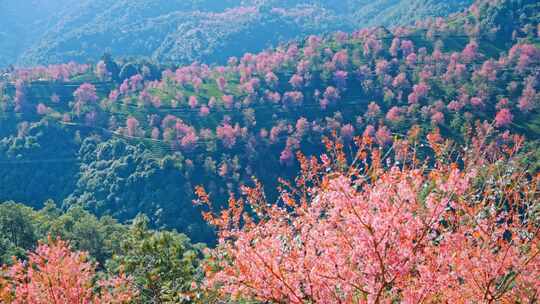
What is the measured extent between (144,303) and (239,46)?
184 m

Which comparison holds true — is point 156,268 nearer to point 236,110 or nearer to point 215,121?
point 215,121

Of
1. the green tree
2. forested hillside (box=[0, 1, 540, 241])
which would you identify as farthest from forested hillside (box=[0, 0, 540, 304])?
forested hillside (box=[0, 1, 540, 241])

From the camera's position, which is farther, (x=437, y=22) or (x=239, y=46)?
(x=239, y=46)

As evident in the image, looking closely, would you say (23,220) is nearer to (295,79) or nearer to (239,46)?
(295,79)

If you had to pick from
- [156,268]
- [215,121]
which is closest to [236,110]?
[215,121]

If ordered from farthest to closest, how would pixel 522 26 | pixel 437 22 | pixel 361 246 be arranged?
1. pixel 437 22
2. pixel 522 26
3. pixel 361 246

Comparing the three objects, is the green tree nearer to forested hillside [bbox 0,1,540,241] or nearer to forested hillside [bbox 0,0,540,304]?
forested hillside [bbox 0,0,540,304]

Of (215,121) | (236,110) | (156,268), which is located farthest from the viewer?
(236,110)

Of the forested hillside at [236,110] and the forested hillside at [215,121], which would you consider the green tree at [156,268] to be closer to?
the forested hillside at [215,121]

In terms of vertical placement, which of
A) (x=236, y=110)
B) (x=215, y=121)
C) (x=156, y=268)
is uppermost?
(x=156, y=268)

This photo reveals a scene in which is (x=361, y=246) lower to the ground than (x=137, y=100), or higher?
higher

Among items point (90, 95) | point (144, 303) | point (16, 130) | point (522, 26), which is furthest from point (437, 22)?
point (144, 303)

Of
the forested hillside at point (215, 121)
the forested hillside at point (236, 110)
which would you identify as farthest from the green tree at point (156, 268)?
the forested hillside at point (236, 110)

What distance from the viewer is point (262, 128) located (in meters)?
87.6
